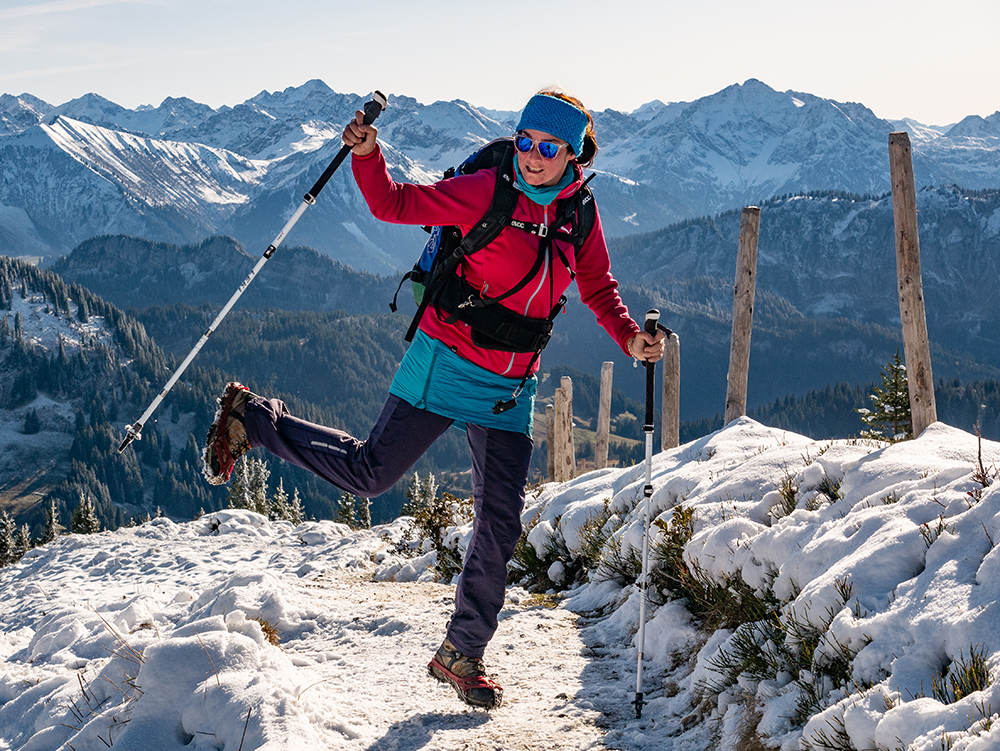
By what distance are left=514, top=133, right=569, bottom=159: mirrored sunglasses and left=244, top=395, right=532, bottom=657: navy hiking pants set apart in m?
1.50

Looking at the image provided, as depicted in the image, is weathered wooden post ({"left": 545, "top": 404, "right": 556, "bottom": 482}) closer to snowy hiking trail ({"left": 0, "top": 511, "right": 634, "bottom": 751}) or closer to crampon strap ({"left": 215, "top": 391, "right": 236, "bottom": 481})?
snowy hiking trail ({"left": 0, "top": 511, "right": 634, "bottom": 751})

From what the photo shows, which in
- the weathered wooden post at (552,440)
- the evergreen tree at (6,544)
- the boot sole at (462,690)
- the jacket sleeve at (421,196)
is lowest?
the evergreen tree at (6,544)

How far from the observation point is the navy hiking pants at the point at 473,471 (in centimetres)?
387

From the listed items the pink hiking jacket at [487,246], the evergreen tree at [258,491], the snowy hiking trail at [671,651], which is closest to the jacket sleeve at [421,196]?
the pink hiking jacket at [487,246]

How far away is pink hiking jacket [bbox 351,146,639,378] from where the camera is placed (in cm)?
350

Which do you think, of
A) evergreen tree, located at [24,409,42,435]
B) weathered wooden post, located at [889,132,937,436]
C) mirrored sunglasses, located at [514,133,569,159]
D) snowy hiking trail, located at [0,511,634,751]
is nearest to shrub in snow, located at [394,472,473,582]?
snowy hiking trail, located at [0,511,634,751]

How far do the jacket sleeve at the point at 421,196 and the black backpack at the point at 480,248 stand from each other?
77mm

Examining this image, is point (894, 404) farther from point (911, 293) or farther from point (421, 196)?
point (421, 196)

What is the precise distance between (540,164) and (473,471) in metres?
1.68

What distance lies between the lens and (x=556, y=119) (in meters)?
3.86

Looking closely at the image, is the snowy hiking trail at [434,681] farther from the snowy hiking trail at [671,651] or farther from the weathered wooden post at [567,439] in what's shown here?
the weathered wooden post at [567,439]

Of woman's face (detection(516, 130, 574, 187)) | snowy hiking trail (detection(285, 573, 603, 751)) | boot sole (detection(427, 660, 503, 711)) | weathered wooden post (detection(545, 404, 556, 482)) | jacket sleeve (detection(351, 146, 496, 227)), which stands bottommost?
weathered wooden post (detection(545, 404, 556, 482))

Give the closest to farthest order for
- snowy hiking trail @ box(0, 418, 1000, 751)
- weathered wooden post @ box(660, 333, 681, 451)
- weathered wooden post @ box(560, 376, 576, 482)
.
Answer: snowy hiking trail @ box(0, 418, 1000, 751) → weathered wooden post @ box(660, 333, 681, 451) → weathered wooden post @ box(560, 376, 576, 482)

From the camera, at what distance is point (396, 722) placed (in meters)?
3.67
